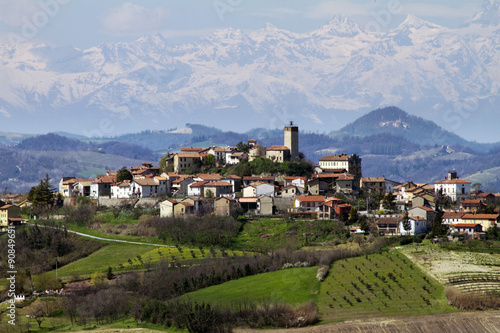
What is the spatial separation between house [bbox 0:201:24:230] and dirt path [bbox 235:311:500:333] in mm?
42759

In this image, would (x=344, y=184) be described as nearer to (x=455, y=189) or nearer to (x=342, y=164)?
(x=342, y=164)

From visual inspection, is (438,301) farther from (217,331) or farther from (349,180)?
(349,180)

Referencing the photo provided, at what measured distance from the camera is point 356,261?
5956cm

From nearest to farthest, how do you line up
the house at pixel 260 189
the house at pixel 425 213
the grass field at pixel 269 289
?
1. the grass field at pixel 269 289
2. the house at pixel 425 213
3. the house at pixel 260 189

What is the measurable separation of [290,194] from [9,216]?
29.7 meters

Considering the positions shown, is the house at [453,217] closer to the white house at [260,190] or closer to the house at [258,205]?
the house at [258,205]

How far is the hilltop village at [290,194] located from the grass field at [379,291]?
41.2ft

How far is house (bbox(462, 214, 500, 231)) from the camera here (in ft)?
228

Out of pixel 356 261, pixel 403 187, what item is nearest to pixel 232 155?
pixel 403 187

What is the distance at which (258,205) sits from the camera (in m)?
80.4

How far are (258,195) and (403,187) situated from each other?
55.3ft

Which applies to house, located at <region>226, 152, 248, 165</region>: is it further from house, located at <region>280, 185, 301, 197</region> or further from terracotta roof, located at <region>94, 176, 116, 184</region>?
terracotta roof, located at <region>94, 176, 116, 184</region>

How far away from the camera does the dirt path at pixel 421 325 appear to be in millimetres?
45250

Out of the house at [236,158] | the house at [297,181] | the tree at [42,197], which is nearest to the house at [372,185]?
the house at [297,181]
